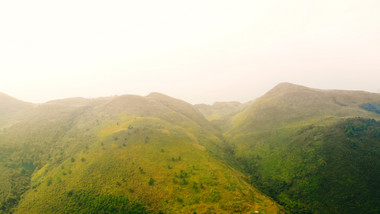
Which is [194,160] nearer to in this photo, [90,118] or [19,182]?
[19,182]

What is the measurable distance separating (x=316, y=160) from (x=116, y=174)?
50.3 meters

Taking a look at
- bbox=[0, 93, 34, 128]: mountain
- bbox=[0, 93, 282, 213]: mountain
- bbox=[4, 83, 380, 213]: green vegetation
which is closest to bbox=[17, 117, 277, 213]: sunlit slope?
bbox=[0, 93, 282, 213]: mountain

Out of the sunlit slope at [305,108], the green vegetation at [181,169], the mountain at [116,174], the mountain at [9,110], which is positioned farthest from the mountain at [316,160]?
the mountain at [9,110]

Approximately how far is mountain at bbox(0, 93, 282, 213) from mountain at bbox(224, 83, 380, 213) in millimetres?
7778

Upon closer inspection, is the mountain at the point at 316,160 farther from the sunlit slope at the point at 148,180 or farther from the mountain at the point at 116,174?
the sunlit slope at the point at 148,180

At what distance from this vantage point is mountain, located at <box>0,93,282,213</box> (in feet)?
90.6

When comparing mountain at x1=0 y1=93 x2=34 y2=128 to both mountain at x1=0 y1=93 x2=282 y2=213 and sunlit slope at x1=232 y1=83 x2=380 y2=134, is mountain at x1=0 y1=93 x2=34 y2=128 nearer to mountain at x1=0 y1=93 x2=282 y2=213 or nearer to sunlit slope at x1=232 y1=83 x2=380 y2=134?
mountain at x1=0 y1=93 x2=282 y2=213

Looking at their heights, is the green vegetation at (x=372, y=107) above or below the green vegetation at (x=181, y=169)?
above

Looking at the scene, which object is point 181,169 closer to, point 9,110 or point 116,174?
point 116,174

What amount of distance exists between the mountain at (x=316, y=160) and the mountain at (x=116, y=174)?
7.78 metres

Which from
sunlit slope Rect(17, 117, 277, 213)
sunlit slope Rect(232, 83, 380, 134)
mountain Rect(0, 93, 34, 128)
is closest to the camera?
sunlit slope Rect(17, 117, 277, 213)

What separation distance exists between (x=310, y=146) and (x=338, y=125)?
48.6ft

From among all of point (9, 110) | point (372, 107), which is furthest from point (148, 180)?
point (9, 110)

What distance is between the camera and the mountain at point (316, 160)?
29438 mm
